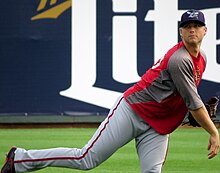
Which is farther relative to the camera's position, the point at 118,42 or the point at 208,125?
the point at 118,42

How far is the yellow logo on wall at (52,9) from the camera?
46.0 feet

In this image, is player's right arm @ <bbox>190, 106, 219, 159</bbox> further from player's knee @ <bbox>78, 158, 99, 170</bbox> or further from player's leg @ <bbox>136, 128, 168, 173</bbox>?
player's knee @ <bbox>78, 158, 99, 170</bbox>

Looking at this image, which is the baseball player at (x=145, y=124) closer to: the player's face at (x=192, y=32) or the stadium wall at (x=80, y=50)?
the player's face at (x=192, y=32)

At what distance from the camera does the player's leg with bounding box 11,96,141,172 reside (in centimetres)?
598

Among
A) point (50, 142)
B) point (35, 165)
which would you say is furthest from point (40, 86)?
point (35, 165)

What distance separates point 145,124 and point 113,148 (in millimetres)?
338

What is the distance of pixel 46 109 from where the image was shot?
46.1ft

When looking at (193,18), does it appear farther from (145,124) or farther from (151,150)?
(151,150)

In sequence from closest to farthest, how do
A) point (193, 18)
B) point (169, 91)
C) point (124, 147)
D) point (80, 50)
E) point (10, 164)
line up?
1. point (193, 18)
2. point (169, 91)
3. point (10, 164)
4. point (124, 147)
5. point (80, 50)

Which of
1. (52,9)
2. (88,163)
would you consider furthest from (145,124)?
(52,9)

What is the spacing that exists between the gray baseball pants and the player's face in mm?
812

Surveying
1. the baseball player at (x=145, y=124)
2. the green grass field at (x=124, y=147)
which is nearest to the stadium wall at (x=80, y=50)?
the green grass field at (x=124, y=147)

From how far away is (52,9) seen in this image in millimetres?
14039

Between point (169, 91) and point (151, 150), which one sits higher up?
point (169, 91)
